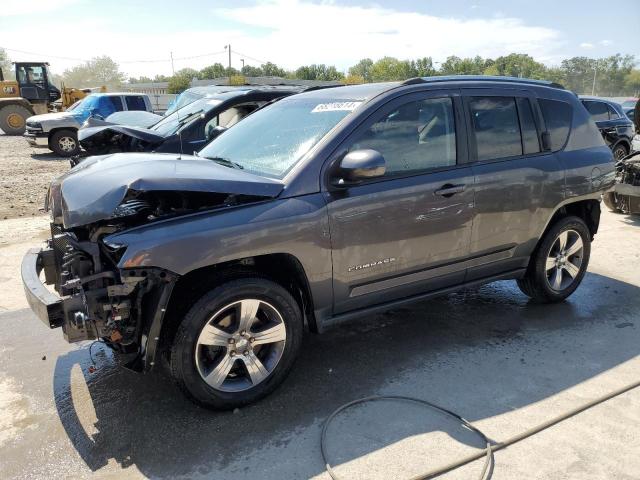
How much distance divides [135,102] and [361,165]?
15536 mm

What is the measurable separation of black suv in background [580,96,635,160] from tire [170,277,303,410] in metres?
12.3

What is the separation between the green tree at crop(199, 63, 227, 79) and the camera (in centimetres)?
9232

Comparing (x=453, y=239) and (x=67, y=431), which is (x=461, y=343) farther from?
(x=67, y=431)

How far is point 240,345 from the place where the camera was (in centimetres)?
308

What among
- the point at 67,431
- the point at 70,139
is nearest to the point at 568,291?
the point at 67,431

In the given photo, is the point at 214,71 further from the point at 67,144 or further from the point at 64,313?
the point at 64,313

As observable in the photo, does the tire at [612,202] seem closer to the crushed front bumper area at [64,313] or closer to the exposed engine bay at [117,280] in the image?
the exposed engine bay at [117,280]

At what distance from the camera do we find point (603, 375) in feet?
11.6

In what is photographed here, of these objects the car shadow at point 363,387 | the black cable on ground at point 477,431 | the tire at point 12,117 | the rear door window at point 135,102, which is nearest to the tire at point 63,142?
the rear door window at point 135,102

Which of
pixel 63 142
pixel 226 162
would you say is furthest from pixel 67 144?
pixel 226 162

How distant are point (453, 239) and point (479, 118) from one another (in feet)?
3.19

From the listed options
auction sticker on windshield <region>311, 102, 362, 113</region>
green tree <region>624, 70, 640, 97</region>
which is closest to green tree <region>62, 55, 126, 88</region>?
green tree <region>624, 70, 640, 97</region>

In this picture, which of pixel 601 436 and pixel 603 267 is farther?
pixel 603 267

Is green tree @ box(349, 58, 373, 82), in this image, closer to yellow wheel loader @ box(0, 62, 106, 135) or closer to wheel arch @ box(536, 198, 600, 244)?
yellow wheel loader @ box(0, 62, 106, 135)
